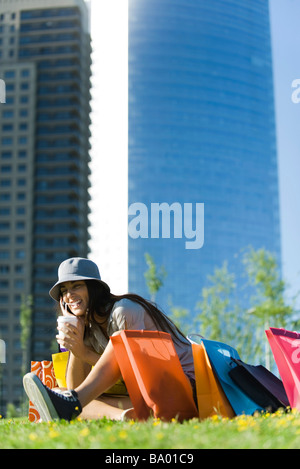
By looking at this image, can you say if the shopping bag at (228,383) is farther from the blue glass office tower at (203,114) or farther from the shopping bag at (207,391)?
the blue glass office tower at (203,114)

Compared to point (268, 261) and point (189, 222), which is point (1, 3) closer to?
point (189, 222)

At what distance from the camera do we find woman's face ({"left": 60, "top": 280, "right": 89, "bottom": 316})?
2.80 metres

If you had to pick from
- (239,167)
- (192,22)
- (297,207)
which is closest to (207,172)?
(239,167)

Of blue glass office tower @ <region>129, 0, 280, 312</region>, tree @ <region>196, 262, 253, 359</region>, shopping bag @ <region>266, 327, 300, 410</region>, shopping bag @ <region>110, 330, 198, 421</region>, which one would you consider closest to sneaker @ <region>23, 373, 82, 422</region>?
shopping bag @ <region>110, 330, 198, 421</region>

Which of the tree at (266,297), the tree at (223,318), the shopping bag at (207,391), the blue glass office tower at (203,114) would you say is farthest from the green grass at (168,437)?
the blue glass office tower at (203,114)

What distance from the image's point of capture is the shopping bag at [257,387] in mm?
2564

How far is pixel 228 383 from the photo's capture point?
2545mm

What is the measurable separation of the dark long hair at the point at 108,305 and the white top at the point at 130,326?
0.02m

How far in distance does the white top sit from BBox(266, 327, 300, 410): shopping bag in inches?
16.1

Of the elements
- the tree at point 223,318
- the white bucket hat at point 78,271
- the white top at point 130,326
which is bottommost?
the tree at point 223,318

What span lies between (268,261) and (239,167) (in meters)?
34.8

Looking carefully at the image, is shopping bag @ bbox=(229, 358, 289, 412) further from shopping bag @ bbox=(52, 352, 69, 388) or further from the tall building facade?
the tall building facade

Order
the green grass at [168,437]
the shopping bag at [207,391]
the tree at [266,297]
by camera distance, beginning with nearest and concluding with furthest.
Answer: the green grass at [168,437], the shopping bag at [207,391], the tree at [266,297]
